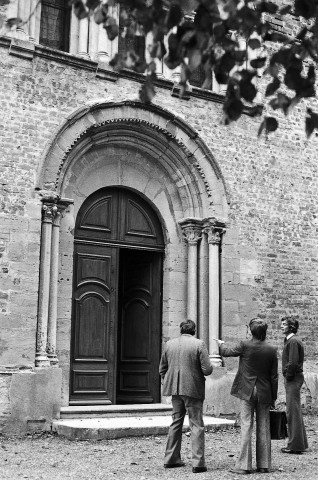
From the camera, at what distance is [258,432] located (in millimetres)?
7352

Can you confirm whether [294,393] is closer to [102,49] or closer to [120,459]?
[120,459]

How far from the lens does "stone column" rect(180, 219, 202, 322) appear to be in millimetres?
11906

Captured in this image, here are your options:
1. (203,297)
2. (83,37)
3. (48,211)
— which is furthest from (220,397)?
(83,37)

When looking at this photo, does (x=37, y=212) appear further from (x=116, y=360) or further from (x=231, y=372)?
(x=231, y=372)

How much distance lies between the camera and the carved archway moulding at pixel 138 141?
10734mm

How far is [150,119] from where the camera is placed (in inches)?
459

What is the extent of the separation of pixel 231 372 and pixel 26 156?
5.00 m

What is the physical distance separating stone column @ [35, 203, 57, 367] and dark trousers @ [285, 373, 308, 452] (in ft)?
11.9

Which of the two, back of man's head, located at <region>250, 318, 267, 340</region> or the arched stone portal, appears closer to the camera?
back of man's head, located at <region>250, 318, 267, 340</region>

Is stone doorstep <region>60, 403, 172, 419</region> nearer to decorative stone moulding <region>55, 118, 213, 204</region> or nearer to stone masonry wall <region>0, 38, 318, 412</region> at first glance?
stone masonry wall <region>0, 38, 318, 412</region>

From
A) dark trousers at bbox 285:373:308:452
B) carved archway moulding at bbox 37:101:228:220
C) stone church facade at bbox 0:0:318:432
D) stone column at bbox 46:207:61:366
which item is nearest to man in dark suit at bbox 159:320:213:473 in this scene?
dark trousers at bbox 285:373:308:452

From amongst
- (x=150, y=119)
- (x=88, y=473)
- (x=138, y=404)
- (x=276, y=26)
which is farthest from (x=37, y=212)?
(x=276, y=26)

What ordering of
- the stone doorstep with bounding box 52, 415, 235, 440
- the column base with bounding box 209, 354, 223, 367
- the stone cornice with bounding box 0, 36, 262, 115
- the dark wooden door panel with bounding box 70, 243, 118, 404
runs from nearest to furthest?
the stone doorstep with bounding box 52, 415, 235, 440 → the stone cornice with bounding box 0, 36, 262, 115 → the dark wooden door panel with bounding box 70, 243, 118, 404 → the column base with bounding box 209, 354, 223, 367

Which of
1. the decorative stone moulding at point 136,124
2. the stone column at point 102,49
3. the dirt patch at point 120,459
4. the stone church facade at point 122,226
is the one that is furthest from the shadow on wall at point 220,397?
the stone column at point 102,49
